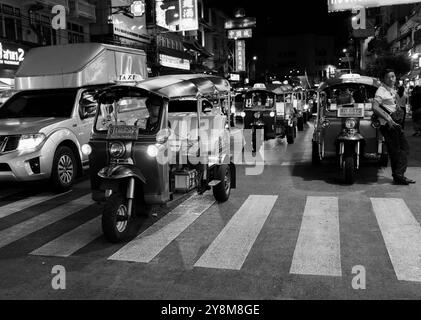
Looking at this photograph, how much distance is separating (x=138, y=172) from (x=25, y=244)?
1816 millimetres

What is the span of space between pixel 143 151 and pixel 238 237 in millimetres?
1796

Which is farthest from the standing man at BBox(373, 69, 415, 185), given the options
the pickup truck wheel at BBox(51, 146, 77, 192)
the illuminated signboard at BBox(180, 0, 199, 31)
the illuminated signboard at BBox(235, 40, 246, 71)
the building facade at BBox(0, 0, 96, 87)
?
the illuminated signboard at BBox(235, 40, 246, 71)

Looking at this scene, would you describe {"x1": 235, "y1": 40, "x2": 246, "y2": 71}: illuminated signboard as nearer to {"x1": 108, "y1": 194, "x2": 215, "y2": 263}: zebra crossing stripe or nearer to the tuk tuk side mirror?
{"x1": 108, "y1": 194, "x2": 215, "y2": 263}: zebra crossing stripe

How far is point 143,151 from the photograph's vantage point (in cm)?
645

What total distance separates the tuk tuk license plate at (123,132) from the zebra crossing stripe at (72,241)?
4.70 ft

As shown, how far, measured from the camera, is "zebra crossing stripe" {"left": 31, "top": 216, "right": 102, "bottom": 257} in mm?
5840

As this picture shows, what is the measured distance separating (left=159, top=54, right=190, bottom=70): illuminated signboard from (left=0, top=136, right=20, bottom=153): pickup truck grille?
980 inches

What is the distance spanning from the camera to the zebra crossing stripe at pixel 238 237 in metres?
5.32

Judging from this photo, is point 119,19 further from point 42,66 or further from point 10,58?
point 42,66

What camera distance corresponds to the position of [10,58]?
19891 millimetres

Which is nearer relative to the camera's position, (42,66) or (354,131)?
(354,131)

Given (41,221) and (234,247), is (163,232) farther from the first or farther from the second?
(41,221)
